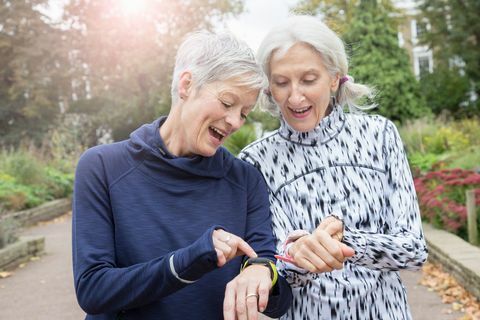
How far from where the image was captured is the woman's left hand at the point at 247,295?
5.55ft

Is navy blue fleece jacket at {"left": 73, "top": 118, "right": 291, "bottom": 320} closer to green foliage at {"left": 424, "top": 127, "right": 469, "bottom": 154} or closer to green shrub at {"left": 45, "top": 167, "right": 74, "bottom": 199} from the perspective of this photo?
green foliage at {"left": 424, "top": 127, "right": 469, "bottom": 154}

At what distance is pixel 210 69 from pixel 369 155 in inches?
25.5

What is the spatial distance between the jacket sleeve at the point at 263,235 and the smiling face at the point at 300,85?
268 millimetres

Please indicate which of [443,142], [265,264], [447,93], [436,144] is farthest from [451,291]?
[447,93]

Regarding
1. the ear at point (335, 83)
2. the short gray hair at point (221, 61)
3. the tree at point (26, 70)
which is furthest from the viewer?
the tree at point (26, 70)

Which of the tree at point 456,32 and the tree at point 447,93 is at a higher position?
the tree at point 456,32

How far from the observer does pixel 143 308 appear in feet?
5.86

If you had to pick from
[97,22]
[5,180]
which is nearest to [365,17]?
[5,180]

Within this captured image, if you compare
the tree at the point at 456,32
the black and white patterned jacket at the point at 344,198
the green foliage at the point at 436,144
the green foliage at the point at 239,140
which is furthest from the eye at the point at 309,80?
the tree at the point at 456,32

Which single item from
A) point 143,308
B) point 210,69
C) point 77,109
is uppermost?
point 210,69

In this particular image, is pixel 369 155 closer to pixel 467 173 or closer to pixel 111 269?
pixel 111 269

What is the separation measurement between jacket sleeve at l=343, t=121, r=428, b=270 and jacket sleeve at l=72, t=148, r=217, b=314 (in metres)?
0.53

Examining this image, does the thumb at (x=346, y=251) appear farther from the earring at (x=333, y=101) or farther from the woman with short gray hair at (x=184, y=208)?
the earring at (x=333, y=101)

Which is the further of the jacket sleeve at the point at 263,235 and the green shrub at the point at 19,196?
the green shrub at the point at 19,196
